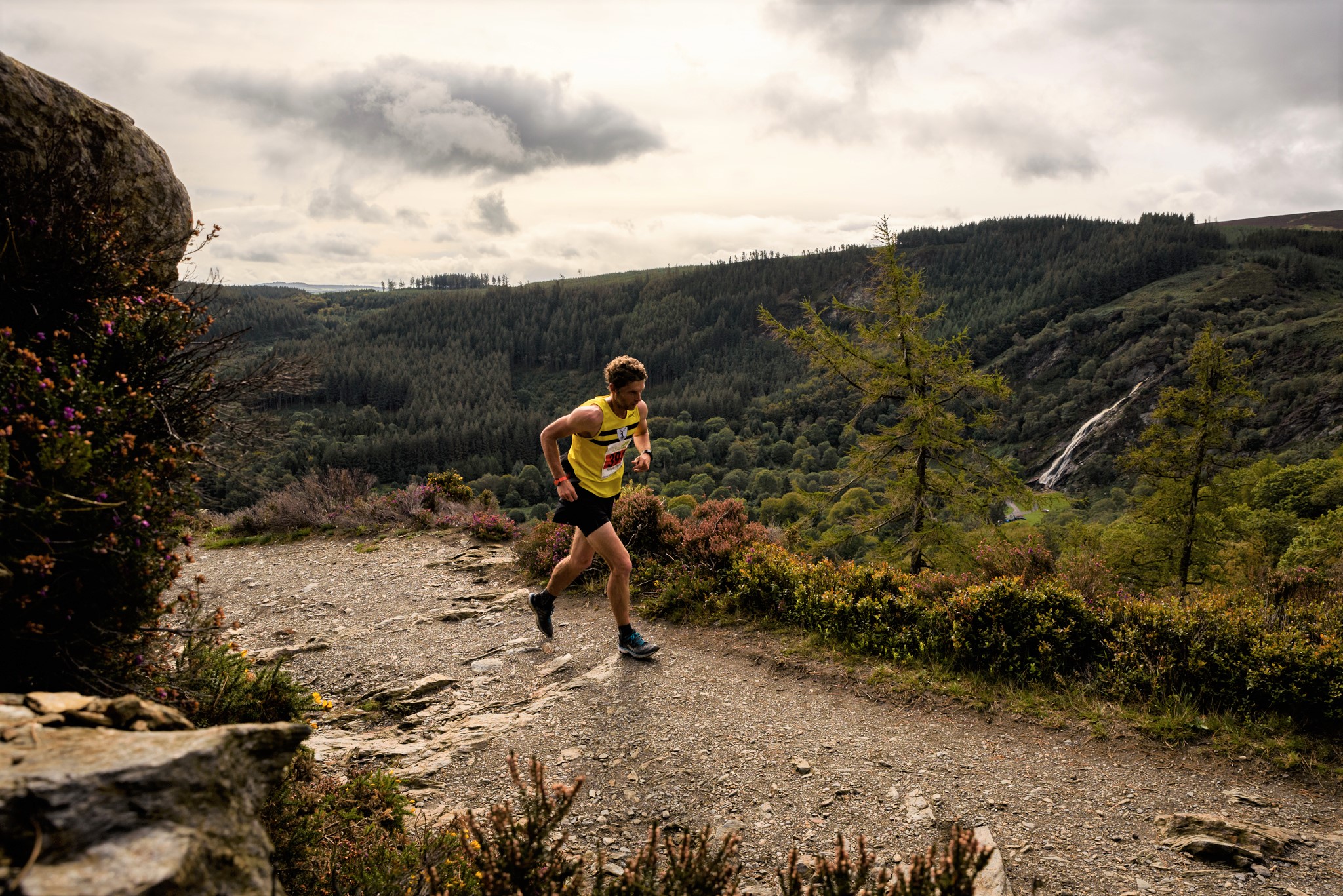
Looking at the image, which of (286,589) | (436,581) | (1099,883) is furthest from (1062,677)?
(286,589)

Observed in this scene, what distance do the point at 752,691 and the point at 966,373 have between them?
9.69m

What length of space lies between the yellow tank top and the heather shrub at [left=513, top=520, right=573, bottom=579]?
3506mm

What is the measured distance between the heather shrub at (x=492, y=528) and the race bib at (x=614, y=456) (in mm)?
6855

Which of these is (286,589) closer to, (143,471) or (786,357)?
(143,471)

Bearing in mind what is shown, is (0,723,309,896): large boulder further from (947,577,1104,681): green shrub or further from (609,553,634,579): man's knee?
(947,577,1104,681): green shrub

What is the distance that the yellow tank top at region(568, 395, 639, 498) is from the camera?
5.52 meters

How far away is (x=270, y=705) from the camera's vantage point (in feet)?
12.8

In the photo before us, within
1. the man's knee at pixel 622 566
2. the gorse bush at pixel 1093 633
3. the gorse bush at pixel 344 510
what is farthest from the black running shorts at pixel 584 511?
the gorse bush at pixel 344 510

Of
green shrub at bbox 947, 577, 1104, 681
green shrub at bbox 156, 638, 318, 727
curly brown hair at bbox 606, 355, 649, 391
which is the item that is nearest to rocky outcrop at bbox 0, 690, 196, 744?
green shrub at bbox 156, 638, 318, 727

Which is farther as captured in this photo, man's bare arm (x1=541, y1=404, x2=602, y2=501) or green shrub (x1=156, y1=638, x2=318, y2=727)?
man's bare arm (x1=541, y1=404, x2=602, y2=501)

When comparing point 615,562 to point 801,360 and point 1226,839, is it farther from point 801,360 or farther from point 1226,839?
point 801,360

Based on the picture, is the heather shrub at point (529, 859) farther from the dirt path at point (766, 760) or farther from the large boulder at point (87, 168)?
the large boulder at point (87, 168)

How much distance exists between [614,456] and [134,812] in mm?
4307

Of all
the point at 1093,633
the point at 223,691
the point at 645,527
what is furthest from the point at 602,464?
the point at 1093,633
